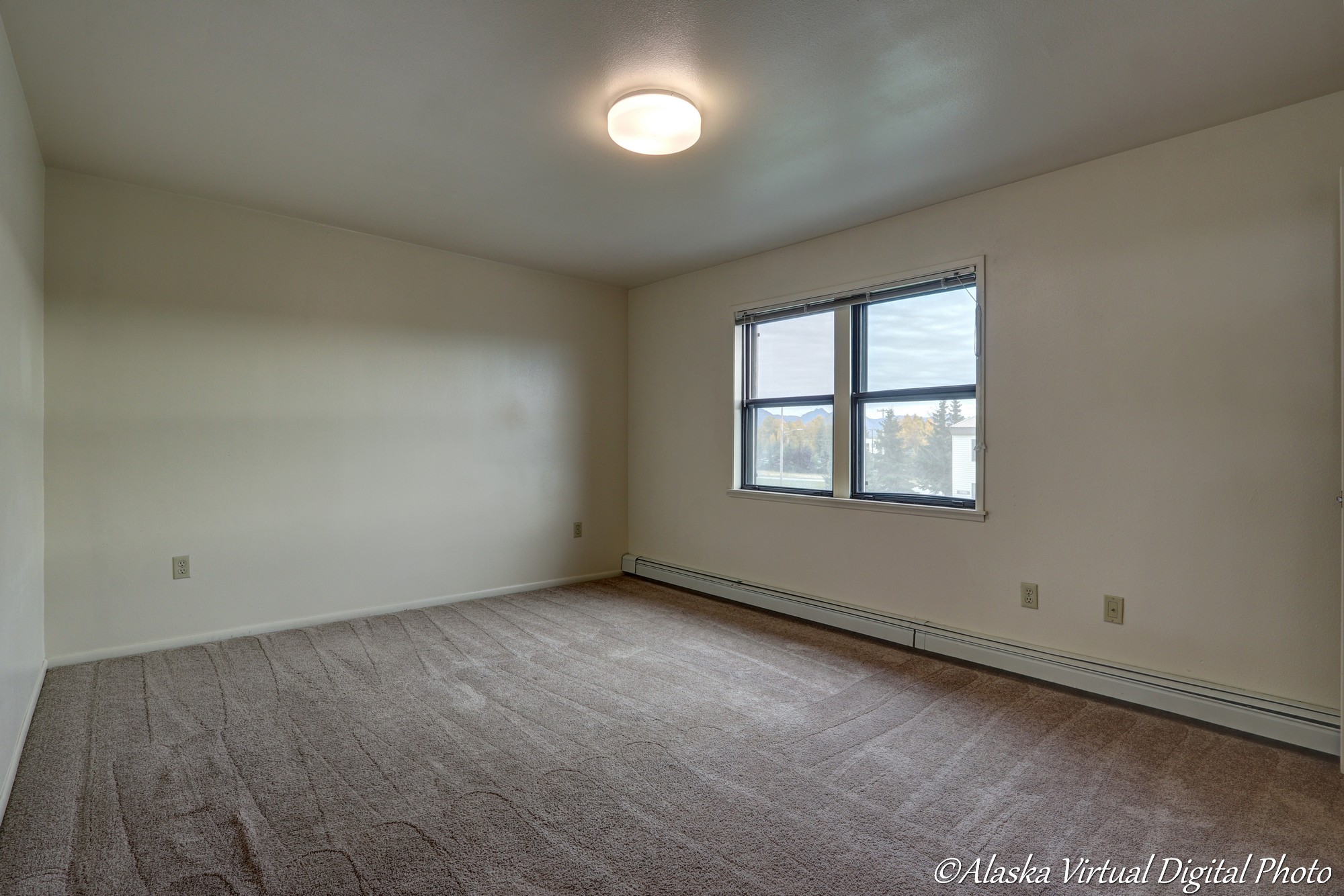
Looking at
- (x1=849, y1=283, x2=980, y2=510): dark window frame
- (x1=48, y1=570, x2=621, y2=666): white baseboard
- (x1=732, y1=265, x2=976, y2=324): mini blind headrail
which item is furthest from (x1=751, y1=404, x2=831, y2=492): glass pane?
(x1=48, y1=570, x2=621, y2=666): white baseboard

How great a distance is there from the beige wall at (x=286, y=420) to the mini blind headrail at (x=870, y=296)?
1.51 meters

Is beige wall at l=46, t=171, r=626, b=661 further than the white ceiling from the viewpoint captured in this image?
Yes

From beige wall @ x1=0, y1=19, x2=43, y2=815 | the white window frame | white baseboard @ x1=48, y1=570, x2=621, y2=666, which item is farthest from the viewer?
the white window frame

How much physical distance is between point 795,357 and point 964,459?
1312mm

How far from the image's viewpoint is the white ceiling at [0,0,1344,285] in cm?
196

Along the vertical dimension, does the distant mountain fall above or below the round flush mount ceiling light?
below

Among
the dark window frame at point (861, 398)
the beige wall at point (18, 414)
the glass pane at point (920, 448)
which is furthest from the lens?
the dark window frame at point (861, 398)

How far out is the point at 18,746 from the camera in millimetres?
2211

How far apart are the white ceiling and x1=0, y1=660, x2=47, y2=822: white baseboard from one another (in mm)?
2324

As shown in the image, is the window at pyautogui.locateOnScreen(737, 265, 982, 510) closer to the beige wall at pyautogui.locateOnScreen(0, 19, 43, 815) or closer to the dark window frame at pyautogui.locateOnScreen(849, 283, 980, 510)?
the dark window frame at pyautogui.locateOnScreen(849, 283, 980, 510)

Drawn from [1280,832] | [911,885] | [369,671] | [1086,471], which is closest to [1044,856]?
[911,885]

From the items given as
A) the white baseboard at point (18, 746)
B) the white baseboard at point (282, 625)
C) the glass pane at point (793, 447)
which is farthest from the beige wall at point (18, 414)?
the glass pane at point (793, 447)

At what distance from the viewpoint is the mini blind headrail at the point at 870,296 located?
11.0 ft

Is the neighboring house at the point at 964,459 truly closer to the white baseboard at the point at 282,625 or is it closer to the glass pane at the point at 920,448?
the glass pane at the point at 920,448
